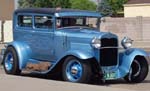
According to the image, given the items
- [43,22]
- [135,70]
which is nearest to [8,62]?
[43,22]

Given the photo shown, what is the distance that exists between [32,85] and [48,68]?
1961mm

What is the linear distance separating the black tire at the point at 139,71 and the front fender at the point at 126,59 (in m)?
0.27

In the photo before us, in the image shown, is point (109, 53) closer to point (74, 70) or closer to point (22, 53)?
point (74, 70)

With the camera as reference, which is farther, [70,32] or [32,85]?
[70,32]

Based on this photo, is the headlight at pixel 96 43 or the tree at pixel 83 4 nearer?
the headlight at pixel 96 43

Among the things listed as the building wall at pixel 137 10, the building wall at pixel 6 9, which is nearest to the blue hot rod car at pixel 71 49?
the building wall at pixel 6 9

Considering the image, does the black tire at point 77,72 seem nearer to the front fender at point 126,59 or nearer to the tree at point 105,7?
the front fender at point 126,59

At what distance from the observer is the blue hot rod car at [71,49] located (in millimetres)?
13531

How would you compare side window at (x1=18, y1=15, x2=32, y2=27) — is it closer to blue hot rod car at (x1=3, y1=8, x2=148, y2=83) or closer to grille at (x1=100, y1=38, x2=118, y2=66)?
blue hot rod car at (x1=3, y1=8, x2=148, y2=83)

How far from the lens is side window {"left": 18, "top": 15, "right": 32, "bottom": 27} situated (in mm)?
15841

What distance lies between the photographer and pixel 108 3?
96.5 meters

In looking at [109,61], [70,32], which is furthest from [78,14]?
[109,61]

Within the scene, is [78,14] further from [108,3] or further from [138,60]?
[108,3]

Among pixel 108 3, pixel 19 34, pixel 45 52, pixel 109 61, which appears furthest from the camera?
pixel 108 3
